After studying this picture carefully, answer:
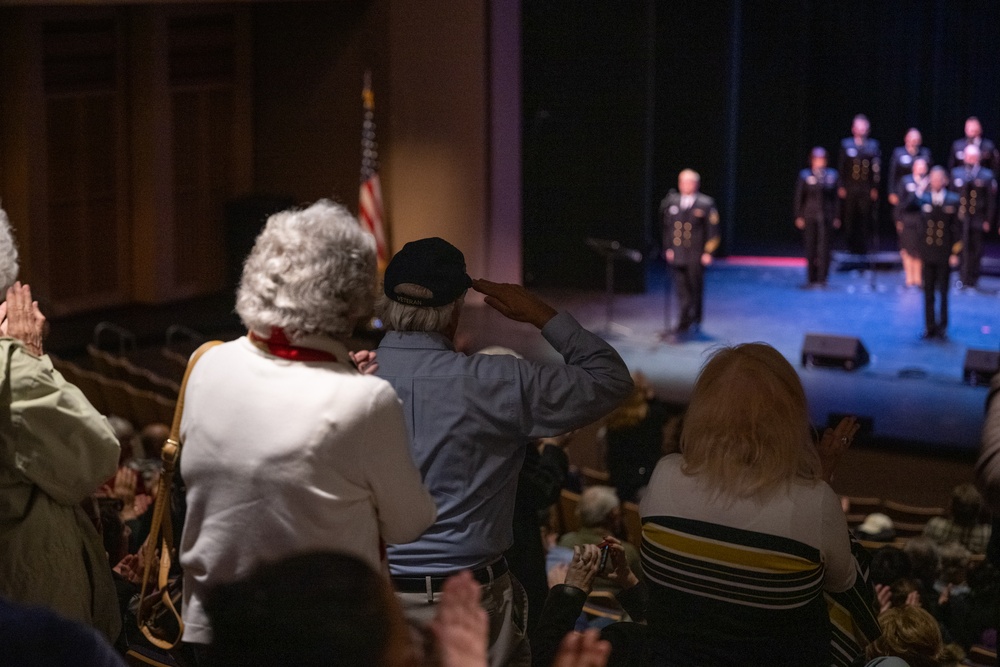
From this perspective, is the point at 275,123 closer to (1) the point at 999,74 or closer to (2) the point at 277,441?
(1) the point at 999,74

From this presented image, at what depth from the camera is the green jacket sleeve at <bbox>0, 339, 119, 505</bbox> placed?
2061 millimetres

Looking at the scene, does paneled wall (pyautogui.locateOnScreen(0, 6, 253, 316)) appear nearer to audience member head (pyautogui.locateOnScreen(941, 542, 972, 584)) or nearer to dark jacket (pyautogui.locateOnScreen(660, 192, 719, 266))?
dark jacket (pyautogui.locateOnScreen(660, 192, 719, 266))

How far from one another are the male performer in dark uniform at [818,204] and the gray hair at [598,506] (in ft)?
23.3

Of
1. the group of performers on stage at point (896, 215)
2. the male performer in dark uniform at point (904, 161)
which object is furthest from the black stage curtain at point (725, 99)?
the male performer in dark uniform at point (904, 161)

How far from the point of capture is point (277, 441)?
185cm

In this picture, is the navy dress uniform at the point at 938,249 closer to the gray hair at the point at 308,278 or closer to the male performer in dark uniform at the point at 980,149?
the male performer in dark uniform at the point at 980,149

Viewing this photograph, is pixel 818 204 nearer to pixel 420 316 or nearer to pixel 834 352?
pixel 834 352

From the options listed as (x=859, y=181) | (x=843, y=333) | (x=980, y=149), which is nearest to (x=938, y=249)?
(x=843, y=333)

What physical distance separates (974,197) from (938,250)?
4.22ft

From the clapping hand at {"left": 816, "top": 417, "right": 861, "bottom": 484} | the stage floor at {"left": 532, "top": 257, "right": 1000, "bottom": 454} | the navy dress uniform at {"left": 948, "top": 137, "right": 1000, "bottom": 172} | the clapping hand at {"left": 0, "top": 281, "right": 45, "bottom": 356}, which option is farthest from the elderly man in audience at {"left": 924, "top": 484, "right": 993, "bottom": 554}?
the navy dress uniform at {"left": 948, "top": 137, "right": 1000, "bottom": 172}

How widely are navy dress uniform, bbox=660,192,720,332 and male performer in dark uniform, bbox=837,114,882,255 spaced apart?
2688 mm

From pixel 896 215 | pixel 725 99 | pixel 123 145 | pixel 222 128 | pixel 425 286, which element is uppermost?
pixel 725 99

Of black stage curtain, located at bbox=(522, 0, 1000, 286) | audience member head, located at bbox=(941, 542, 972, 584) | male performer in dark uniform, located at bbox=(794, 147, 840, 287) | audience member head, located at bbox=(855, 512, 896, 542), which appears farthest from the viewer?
black stage curtain, located at bbox=(522, 0, 1000, 286)

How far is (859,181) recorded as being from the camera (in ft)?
39.5
